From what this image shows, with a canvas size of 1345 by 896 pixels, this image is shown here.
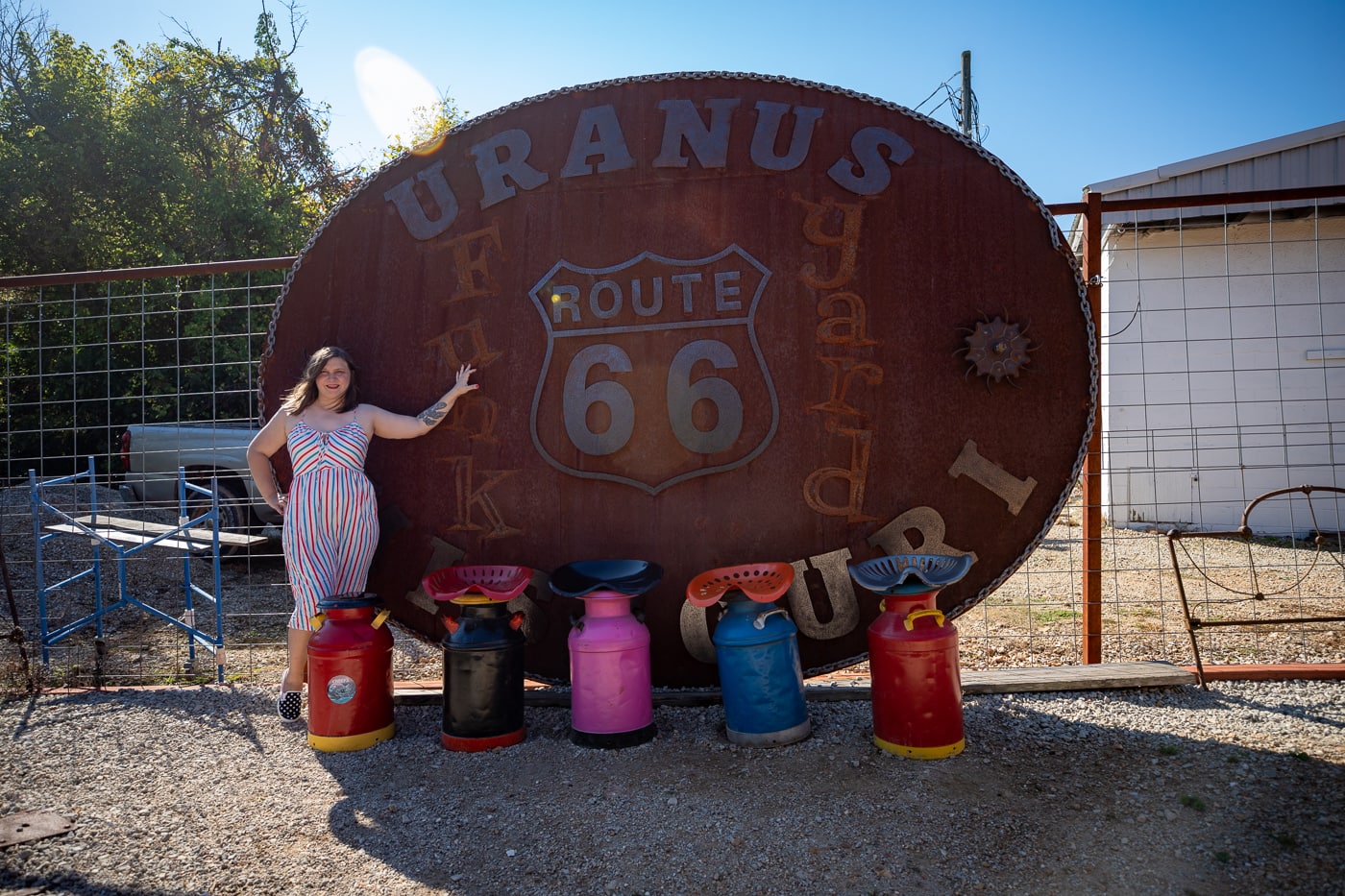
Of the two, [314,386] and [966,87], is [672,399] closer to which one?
[314,386]

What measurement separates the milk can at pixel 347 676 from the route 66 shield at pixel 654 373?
42.8 inches

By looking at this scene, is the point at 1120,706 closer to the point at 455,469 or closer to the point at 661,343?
the point at 661,343

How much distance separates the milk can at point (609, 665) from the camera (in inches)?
149

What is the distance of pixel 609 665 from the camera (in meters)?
3.79

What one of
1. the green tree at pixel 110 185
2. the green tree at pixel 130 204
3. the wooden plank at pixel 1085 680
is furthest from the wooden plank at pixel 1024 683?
the green tree at pixel 110 185

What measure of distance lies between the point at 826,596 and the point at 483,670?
59.3 inches

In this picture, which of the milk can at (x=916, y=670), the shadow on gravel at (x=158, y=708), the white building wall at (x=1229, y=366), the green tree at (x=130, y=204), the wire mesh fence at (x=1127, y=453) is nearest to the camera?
the milk can at (x=916, y=670)

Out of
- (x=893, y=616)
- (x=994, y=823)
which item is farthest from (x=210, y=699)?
(x=994, y=823)

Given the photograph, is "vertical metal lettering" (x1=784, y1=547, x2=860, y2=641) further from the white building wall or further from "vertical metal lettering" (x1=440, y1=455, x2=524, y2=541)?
the white building wall

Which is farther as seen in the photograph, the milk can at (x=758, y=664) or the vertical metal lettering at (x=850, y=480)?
the vertical metal lettering at (x=850, y=480)

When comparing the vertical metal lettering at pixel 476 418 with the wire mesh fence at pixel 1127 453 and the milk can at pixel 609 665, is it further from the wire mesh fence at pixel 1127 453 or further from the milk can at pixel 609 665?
the wire mesh fence at pixel 1127 453

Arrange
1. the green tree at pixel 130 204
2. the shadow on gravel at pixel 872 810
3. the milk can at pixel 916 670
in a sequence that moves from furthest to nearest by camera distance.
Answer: the green tree at pixel 130 204 < the milk can at pixel 916 670 < the shadow on gravel at pixel 872 810

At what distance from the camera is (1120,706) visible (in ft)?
13.4

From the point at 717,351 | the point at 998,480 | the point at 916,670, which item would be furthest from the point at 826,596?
the point at 717,351
